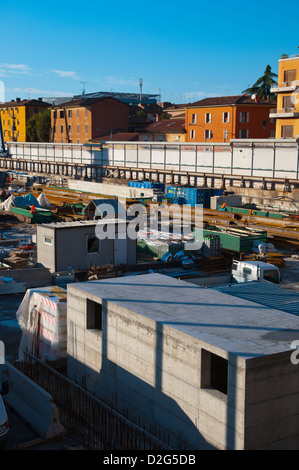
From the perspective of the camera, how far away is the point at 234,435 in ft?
27.3

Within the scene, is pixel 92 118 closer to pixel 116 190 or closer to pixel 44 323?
pixel 116 190

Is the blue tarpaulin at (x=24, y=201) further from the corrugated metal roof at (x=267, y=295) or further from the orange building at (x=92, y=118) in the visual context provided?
the orange building at (x=92, y=118)

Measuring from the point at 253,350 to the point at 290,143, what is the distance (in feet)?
125

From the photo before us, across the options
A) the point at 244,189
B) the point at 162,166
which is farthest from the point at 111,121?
the point at 244,189

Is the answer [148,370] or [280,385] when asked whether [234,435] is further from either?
[148,370]

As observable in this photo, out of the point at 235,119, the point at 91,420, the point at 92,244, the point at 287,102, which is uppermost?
the point at 287,102

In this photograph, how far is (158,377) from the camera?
9.89m

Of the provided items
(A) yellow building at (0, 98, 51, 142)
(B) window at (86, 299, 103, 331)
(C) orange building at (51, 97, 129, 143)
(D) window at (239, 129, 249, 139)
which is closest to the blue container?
(D) window at (239, 129, 249, 139)

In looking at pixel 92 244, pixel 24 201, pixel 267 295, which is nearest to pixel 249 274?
pixel 92 244

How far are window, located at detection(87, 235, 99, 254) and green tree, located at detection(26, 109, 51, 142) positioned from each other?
78.1m

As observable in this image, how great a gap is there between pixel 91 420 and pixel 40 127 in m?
91.0

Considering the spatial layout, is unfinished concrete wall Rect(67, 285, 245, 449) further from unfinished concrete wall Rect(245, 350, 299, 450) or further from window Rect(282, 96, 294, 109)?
window Rect(282, 96, 294, 109)

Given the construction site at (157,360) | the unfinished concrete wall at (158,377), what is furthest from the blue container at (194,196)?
the unfinished concrete wall at (158,377)

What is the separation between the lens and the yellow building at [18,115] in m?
101
